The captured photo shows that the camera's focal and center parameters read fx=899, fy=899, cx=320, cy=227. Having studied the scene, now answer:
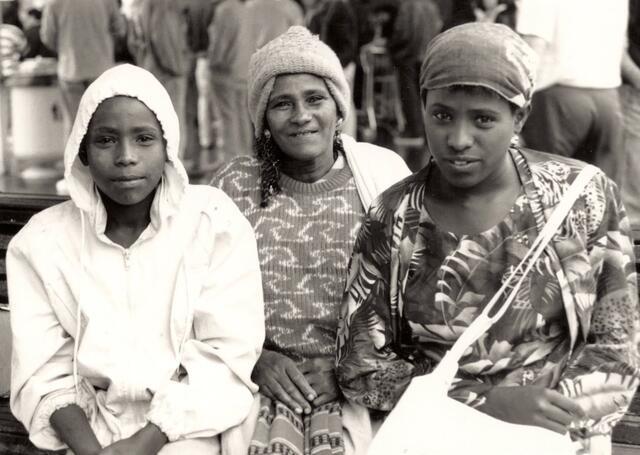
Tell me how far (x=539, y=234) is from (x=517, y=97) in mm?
342

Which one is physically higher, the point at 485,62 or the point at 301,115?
the point at 485,62

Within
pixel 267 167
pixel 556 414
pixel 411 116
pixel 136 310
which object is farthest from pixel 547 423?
pixel 411 116

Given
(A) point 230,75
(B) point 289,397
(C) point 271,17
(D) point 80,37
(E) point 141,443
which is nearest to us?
(E) point 141,443

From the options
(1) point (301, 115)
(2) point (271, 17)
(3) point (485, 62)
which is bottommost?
(1) point (301, 115)

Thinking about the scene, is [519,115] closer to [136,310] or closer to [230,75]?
[136,310]

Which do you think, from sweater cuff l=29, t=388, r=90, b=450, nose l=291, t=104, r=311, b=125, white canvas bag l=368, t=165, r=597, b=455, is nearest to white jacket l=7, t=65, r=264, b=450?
sweater cuff l=29, t=388, r=90, b=450

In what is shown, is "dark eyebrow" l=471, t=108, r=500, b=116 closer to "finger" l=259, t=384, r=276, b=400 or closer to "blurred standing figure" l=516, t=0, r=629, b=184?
"finger" l=259, t=384, r=276, b=400

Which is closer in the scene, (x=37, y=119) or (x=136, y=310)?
(x=136, y=310)

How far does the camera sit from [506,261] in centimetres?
226

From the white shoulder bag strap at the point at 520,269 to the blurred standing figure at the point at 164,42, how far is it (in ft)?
8.56

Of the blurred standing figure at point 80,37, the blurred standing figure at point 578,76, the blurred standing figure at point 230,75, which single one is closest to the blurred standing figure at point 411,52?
the blurred standing figure at point 578,76

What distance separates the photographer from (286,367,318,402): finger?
106 inches

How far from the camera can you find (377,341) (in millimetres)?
2443

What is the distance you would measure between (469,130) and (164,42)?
2.64m
